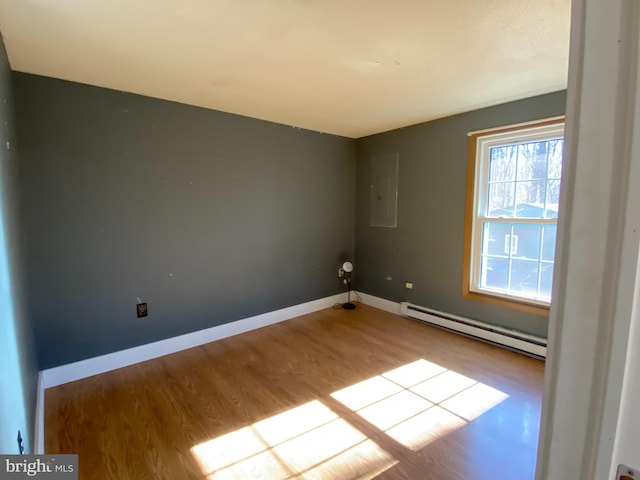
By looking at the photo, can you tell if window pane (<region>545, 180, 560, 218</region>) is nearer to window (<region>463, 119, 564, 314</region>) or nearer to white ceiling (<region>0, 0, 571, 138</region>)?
window (<region>463, 119, 564, 314</region>)

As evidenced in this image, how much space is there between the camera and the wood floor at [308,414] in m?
1.69

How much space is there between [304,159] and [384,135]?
1.06 meters

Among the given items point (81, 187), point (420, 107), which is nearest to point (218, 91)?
point (81, 187)

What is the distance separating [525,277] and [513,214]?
1.97ft

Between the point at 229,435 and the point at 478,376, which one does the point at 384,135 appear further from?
the point at 229,435

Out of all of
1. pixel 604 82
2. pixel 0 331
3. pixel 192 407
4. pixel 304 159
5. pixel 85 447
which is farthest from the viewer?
pixel 304 159

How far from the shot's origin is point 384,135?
3.92 meters

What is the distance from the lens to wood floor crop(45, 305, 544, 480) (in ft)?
5.55

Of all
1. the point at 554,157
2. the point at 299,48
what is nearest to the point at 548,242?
the point at 554,157

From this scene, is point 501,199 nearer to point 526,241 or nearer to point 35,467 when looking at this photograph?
point 526,241

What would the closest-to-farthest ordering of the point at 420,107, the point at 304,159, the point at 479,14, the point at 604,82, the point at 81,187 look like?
the point at 604,82, the point at 479,14, the point at 81,187, the point at 420,107, the point at 304,159

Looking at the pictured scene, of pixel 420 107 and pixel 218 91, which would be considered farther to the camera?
pixel 420 107

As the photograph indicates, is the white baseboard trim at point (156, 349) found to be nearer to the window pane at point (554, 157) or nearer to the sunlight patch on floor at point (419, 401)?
the sunlight patch on floor at point (419, 401)

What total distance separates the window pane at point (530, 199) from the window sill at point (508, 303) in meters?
0.81
